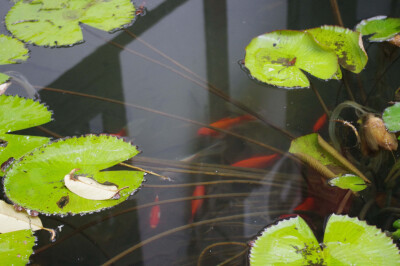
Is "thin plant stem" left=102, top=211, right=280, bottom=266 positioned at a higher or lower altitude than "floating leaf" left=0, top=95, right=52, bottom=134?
lower

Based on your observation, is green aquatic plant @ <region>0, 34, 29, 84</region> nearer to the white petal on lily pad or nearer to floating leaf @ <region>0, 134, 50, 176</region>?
floating leaf @ <region>0, 134, 50, 176</region>

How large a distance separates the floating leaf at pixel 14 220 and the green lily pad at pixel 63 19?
0.76 m

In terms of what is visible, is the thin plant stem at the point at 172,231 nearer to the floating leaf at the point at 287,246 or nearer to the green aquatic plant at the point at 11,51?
the floating leaf at the point at 287,246

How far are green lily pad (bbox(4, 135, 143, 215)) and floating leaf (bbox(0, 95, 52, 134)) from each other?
0.58 feet

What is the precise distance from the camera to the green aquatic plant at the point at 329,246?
0.90 meters

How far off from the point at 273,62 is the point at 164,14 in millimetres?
682

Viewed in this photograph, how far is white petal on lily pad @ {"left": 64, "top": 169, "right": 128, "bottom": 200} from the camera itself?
3.53 feet

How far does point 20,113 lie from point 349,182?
107 centimetres

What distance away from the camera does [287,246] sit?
94 cm

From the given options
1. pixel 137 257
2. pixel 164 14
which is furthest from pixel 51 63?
pixel 137 257

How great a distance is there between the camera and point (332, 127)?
50.2 inches

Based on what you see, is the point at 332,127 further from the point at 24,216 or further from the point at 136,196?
the point at 24,216

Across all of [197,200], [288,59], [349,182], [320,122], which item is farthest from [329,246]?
[288,59]

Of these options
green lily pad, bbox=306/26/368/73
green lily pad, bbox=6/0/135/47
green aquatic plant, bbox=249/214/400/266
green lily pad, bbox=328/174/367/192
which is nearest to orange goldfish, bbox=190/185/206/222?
green aquatic plant, bbox=249/214/400/266
